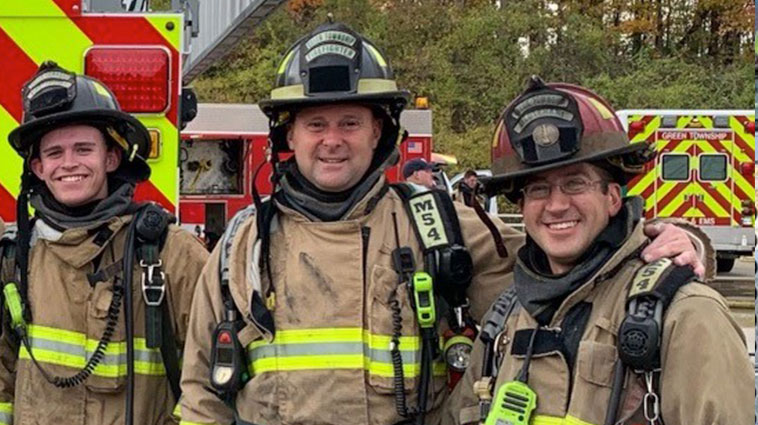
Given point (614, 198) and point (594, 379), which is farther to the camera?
point (614, 198)

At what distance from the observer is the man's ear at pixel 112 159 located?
320 centimetres

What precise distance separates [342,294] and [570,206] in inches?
26.8

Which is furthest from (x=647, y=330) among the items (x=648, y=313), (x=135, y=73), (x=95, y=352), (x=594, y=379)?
(x=135, y=73)

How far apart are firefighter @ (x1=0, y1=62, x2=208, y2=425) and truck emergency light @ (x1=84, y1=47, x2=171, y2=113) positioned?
615 mm

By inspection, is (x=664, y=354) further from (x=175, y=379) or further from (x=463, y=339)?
(x=175, y=379)

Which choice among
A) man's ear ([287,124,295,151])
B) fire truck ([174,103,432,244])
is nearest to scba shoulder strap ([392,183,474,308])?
man's ear ([287,124,295,151])

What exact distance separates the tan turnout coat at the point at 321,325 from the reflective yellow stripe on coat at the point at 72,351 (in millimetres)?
296

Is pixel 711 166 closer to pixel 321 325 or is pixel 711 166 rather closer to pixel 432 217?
pixel 432 217

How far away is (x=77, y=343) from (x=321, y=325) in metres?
0.80

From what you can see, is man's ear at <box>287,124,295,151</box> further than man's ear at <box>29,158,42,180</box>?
No

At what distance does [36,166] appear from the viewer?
321 centimetres

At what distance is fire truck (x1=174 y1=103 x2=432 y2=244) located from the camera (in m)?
11.2

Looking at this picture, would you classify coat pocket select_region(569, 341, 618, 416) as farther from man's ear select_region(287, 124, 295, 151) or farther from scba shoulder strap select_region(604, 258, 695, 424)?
man's ear select_region(287, 124, 295, 151)

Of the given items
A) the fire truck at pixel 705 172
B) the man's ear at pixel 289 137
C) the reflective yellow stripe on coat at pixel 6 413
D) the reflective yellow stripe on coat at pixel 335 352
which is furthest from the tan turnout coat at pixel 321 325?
the fire truck at pixel 705 172
